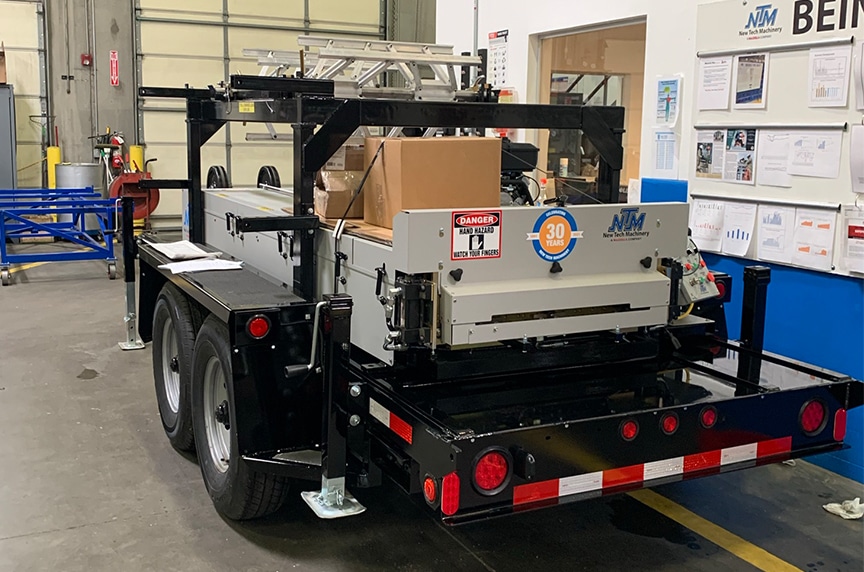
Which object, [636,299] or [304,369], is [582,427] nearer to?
[636,299]

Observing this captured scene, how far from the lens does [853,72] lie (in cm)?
416

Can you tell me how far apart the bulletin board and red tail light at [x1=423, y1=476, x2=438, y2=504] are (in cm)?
274

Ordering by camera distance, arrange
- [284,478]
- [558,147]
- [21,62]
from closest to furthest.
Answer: [284,478]
[558,147]
[21,62]

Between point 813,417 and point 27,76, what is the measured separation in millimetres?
13213

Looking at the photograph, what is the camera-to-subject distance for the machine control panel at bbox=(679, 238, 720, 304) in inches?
146

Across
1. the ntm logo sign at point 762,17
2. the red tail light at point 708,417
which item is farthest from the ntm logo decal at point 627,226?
the ntm logo sign at point 762,17

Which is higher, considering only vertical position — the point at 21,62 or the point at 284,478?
the point at 21,62

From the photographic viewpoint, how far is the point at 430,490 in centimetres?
261

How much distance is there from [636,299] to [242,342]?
1.53m

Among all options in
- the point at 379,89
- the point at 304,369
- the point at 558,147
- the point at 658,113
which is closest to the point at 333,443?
the point at 304,369

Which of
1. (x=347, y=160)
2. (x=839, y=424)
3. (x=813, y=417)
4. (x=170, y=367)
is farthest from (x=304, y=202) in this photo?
(x=839, y=424)

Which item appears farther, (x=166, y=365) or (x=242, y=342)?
(x=166, y=365)

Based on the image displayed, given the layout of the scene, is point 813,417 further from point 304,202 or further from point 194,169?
point 194,169

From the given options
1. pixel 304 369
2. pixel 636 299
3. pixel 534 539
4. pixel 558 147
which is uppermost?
pixel 558 147
